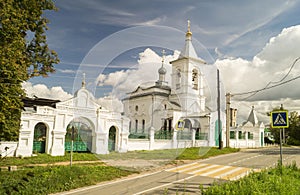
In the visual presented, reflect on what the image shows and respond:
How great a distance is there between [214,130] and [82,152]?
1656 cm

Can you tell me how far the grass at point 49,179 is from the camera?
9.38 m

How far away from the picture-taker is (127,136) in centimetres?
2133

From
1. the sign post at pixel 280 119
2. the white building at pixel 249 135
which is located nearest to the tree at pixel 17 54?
the sign post at pixel 280 119

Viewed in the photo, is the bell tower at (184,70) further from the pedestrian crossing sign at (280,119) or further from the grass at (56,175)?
the pedestrian crossing sign at (280,119)

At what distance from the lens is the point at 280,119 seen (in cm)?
1059

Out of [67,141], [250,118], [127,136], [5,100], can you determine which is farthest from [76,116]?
[250,118]

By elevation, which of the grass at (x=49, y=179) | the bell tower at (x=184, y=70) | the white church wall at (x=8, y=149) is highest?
the bell tower at (x=184, y=70)

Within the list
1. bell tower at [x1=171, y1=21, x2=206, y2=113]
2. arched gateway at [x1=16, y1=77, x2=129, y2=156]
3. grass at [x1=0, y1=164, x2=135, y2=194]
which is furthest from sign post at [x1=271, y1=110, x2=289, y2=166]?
arched gateway at [x1=16, y1=77, x2=129, y2=156]

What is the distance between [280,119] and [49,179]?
9914 mm

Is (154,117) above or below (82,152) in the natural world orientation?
above

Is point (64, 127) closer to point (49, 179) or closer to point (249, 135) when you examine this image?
point (49, 179)

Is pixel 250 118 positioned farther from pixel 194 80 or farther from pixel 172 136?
pixel 194 80

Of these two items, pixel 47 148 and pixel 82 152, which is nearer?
pixel 47 148

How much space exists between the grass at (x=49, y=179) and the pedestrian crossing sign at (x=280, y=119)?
8051 mm
